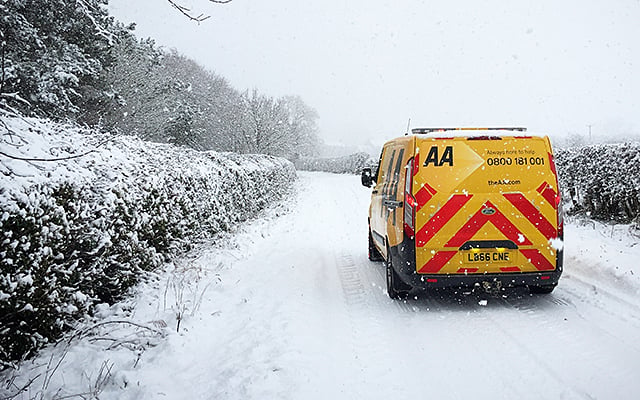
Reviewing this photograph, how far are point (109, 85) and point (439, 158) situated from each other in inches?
961

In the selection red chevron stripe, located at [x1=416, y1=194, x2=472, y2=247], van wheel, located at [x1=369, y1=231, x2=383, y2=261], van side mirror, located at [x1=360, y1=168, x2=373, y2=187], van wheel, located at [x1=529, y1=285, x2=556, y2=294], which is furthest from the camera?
van wheel, located at [x1=369, y1=231, x2=383, y2=261]

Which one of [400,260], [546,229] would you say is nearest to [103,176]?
[400,260]

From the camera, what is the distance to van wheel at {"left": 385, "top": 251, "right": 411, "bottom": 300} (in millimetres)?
5609

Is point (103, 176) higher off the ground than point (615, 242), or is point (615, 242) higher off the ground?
point (103, 176)

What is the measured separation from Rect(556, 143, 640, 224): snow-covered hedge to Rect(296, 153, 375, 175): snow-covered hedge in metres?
32.2

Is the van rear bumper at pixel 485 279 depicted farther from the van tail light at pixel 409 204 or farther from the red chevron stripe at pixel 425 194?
the red chevron stripe at pixel 425 194

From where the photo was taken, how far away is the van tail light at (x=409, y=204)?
5141 mm

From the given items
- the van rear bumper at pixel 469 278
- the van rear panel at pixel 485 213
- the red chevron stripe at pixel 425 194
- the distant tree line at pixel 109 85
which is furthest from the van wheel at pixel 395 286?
the distant tree line at pixel 109 85

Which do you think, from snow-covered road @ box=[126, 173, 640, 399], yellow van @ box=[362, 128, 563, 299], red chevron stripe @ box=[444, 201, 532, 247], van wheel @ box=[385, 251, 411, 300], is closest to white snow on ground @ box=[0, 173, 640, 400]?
snow-covered road @ box=[126, 173, 640, 399]

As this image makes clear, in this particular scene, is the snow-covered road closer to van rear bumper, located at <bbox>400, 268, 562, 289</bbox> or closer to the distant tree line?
van rear bumper, located at <bbox>400, 268, 562, 289</bbox>

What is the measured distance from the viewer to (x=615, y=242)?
7961 millimetres

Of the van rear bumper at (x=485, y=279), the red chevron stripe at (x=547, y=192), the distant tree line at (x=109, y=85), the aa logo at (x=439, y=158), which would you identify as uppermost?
the distant tree line at (x=109, y=85)

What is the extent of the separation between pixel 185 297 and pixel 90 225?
5.39ft

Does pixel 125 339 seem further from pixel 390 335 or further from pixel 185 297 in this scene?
pixel 390 335
